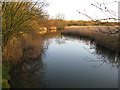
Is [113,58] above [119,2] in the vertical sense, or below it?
below

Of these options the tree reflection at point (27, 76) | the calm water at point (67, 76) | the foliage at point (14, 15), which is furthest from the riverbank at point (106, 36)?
the foliage at point (14, 15)

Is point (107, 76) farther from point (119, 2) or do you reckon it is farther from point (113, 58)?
point (119, 2)

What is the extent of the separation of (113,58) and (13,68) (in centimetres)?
756

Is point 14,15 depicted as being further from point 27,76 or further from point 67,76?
point 67,76

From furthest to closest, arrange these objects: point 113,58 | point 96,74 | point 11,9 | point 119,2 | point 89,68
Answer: point 113,58 < point 89,68 < point 96,74 < point 11,9 < point 119,2

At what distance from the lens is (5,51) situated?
613 cm

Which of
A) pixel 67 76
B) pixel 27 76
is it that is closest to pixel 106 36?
pixel 67 76

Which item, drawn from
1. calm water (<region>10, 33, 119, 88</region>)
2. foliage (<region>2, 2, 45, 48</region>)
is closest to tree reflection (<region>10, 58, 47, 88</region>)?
calm water (<region>10, 33, 119, 88</region>)

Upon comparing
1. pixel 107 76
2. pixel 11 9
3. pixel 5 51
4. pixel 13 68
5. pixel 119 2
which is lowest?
pixel 107 76

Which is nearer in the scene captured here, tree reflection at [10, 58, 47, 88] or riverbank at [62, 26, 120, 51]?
riverbank at [62, 26, 120, 51]

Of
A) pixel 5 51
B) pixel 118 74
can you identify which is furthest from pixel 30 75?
pixel 118 74

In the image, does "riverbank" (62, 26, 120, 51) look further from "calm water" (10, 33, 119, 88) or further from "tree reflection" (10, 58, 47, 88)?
"tree reflection" (10, 58, 47, 88)

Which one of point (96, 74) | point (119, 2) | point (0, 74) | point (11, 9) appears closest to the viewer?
point (119, 2)

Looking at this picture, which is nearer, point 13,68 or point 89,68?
point 13,68
